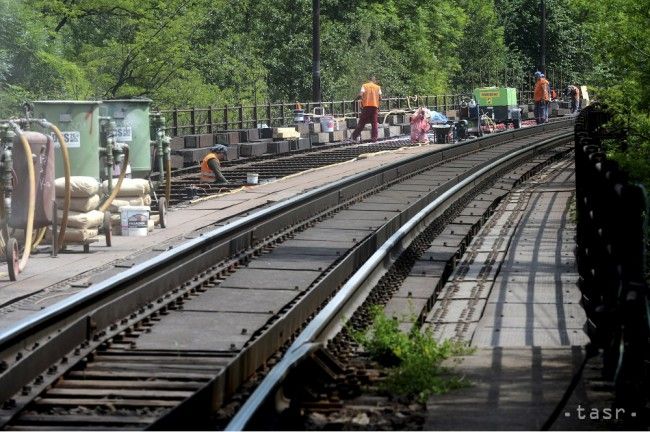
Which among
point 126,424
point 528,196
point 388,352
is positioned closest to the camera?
point 126,424

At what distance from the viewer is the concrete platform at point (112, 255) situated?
12.8m

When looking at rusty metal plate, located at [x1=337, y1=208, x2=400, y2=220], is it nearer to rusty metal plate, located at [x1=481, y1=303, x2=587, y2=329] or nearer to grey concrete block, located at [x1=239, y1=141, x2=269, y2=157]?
rusty metal plate, located at [x1=481, y1=303, x2=587, y2=329]

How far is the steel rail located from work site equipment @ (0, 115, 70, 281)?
3.49 metres

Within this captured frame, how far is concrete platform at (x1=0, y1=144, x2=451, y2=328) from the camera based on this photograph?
12.8 meters

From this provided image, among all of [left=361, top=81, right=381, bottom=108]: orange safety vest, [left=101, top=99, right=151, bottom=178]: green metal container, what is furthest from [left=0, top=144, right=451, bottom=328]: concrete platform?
[left=361, top=81, right=381, bottom=108]: orange safety vest

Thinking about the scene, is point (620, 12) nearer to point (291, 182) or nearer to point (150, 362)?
point (291, 182)

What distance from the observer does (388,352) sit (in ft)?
31.4

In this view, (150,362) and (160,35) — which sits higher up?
(160,35)

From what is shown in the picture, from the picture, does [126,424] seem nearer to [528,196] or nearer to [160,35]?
[528,196]

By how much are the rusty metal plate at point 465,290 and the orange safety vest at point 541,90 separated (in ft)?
134

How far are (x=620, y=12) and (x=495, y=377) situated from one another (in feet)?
38.4

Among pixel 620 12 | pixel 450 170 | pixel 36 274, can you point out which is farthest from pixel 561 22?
pixel 36 274

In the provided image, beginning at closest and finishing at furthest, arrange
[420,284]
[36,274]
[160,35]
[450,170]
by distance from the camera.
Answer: [420,284] → [36,274] → [450,170] → [160,35]

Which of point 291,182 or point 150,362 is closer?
point 150,362
